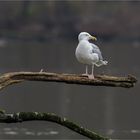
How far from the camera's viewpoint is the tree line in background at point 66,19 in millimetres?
112312

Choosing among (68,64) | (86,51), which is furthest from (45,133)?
(68,64)

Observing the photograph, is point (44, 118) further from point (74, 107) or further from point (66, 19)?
point (66, 19)

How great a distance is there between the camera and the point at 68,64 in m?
59.6

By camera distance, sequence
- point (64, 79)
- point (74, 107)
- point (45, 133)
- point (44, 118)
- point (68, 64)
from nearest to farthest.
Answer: point (44, 118) → point (64, 79) → point (45, 133) → point (74, 107) → point (68, 64)

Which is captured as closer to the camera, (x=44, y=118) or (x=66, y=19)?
(x=44, y=118)

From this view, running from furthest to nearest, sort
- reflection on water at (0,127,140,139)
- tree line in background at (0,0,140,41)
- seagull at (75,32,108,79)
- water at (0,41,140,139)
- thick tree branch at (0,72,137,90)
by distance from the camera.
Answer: tree line in background at (0,0,140,41) < water at (0,41,140,139) < reflection on water at (0,127,140,139) < seagull at (75,32,108,79) < thick tree branch at (0,72,137,90)

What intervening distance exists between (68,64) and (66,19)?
185ft

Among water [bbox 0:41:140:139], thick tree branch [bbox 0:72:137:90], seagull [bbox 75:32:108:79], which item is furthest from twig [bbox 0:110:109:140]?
water [bbox 0:41:140:139]

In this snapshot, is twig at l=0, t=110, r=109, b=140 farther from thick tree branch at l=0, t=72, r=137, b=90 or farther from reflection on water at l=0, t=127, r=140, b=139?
reflection on water at l=0, t=127, r=140, b=139

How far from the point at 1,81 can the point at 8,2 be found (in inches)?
4228

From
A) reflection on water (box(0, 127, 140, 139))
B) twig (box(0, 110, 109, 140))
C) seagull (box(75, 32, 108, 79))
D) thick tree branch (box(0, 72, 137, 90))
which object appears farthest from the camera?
reflection on water (box(0, 127, 140, 139))

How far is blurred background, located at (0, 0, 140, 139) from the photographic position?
94.0 ft

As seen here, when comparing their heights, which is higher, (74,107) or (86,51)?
(74,107)

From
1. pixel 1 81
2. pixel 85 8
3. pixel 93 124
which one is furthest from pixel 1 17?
pixel 1 81
